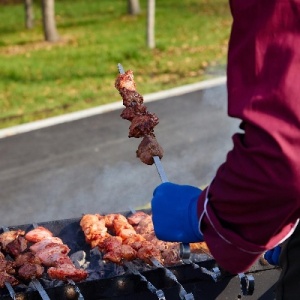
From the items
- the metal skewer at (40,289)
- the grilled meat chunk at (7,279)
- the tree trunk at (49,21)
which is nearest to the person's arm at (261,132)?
the metal skewer at (40,289)

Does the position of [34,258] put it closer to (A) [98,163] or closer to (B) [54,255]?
(B) [54,255]

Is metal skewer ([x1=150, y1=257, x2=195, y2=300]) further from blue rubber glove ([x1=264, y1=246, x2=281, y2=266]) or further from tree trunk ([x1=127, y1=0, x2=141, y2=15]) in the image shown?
tree trunk ([x1=127, y1=0, x2=141, y2=15])

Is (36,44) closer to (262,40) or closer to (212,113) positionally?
(212,113)

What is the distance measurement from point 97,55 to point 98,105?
3.55 metres

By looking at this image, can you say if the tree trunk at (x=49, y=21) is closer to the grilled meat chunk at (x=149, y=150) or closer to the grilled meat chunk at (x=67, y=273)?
the grilled meat chunk at (x=149, y=150)

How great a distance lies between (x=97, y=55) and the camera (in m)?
13.6

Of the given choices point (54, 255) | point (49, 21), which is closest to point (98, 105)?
point (49, 21)

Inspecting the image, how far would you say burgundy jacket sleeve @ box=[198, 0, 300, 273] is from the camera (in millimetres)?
2189

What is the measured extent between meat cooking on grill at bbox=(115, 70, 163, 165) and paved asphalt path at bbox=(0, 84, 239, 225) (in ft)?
8.92

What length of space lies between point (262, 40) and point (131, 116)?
2.00 metres

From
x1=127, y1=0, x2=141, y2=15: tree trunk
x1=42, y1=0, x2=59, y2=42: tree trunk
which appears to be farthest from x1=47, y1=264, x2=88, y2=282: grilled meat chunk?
x1=127, y1=0, x2=141, y2=15: tree trunk

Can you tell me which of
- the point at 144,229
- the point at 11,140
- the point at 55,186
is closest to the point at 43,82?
the point at 11,140

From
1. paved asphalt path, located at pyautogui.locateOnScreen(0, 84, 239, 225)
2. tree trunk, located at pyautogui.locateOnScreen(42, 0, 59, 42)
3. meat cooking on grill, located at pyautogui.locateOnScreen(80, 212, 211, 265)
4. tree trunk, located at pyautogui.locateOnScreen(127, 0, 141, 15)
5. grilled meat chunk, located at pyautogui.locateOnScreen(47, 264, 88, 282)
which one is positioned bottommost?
tree trunk, located at pyautogui.locateOnScreen(127, 0, 141, 15)

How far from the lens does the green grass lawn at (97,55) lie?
1077cm
